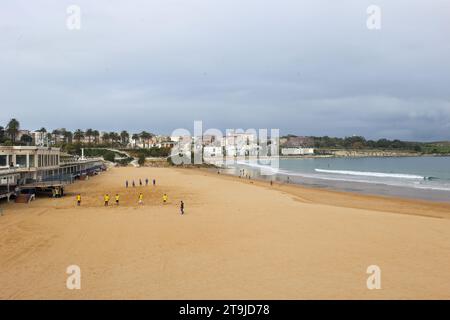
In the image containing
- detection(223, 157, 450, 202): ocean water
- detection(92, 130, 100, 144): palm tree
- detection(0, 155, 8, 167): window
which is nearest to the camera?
detection(0, 155, 8, 167): window

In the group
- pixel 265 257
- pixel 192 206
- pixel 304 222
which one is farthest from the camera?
pixel 192 206

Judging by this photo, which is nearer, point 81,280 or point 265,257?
point 81,280

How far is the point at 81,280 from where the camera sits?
973 cm

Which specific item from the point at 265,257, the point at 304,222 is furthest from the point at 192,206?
the point at 265,257

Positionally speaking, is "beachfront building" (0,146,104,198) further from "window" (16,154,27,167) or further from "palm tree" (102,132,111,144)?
"palm tree" (102,132,111,144)

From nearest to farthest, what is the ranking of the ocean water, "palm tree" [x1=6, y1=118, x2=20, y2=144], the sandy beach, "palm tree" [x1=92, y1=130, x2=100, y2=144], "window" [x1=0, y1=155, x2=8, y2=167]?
the sandy beach → "window" [x1=0, y1=155, x2=8, y2=167] → the ocean water → "palm tree" [x1=6, y1=118, x2=20, y2=144] → "palm tree" [x1=92, y1=130, x2=100, y2=144]

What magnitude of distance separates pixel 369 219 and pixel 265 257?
9095mm

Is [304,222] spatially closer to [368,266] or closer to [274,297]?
[368,266]

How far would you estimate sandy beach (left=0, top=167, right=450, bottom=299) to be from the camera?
9257 millimetres

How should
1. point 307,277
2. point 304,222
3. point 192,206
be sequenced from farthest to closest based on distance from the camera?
point 192,206, point 304,222, point 307,277

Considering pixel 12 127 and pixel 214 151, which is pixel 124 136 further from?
pixel 12 127

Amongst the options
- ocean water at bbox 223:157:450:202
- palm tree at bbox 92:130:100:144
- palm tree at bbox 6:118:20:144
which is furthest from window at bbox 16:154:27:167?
palm tree at bbox 92:130:100:144

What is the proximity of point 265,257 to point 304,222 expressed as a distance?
649cm

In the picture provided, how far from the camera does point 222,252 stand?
1253 centimetres
